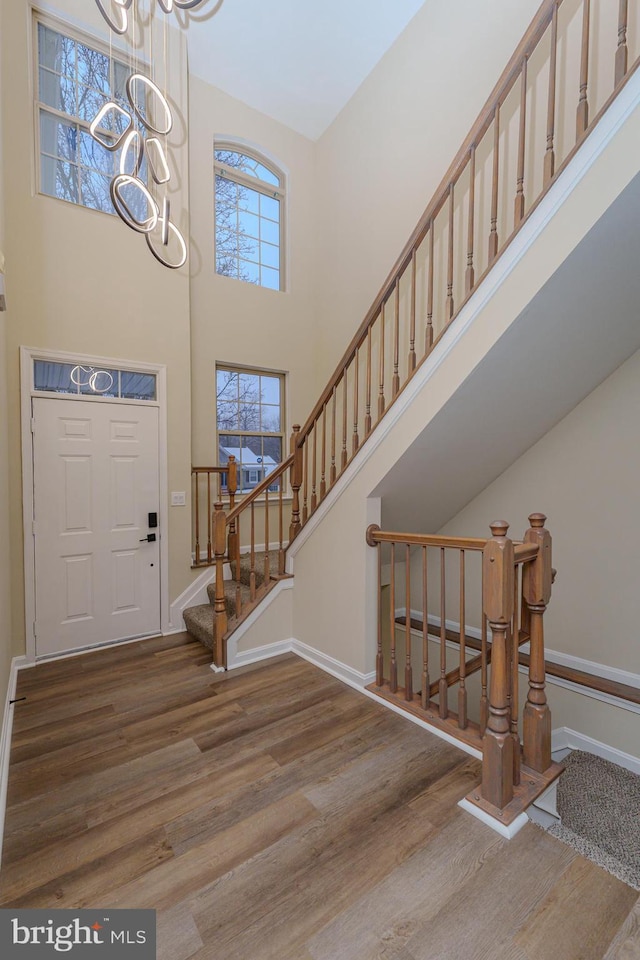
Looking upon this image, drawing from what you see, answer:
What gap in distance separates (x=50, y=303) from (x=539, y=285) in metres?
3.38

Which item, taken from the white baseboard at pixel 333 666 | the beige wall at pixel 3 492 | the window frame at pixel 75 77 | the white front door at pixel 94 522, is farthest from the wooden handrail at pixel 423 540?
the window frame at pixel 75 77

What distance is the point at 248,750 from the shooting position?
225cm

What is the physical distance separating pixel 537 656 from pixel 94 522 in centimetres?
332

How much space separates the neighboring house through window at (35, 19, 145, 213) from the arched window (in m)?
1.10

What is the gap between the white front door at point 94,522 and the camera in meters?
3.31

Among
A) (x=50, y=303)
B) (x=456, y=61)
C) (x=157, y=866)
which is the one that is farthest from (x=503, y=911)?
(x=456, y=61)

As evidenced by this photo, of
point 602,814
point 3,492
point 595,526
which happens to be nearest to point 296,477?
point 3,492

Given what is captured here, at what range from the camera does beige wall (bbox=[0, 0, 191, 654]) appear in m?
3.11

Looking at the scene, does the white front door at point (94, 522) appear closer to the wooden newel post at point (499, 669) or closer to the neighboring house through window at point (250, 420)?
the neighboring house through window at point (250, 420)

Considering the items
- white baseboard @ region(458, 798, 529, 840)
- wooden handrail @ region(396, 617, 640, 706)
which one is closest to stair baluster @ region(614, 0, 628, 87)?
wooden handrail @ region(396, 617, 640, 706)

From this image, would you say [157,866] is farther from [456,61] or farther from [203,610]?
[456,61]

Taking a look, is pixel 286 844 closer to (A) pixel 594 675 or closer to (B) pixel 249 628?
(B) pixel 249 628

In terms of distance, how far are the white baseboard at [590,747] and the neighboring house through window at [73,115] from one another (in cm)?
539

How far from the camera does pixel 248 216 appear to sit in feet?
15.5
